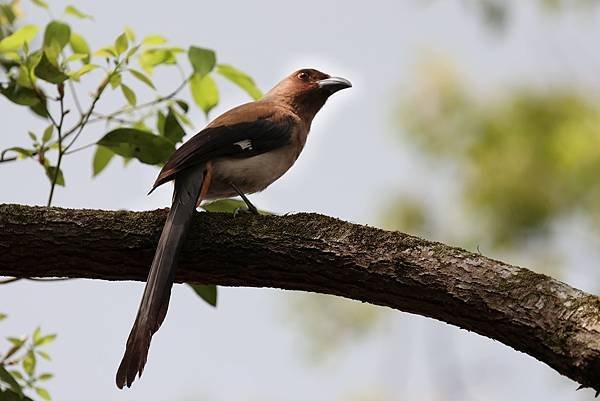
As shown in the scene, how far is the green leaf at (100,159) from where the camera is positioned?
12.3 ft

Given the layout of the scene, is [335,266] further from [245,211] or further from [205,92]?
[205,92]

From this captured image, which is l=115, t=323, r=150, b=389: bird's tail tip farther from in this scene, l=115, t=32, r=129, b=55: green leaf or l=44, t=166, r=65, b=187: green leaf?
l=115, t=32, r=129, b=55: green leaf

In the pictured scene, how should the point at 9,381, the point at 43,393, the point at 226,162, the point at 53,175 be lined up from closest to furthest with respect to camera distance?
the point at 9,381, the point at 43,393, the point at 53,175, the point at 226,162

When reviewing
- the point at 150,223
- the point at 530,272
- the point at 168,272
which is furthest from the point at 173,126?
the point at 530,272

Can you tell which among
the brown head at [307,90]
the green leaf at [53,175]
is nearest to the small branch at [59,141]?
the green leaf at [53,175]

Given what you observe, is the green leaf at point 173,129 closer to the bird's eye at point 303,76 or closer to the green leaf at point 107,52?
the green leaf at point 107,52

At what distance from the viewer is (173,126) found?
360 cm

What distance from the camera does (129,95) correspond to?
140 inches

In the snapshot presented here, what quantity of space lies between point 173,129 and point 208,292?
0.64 metres

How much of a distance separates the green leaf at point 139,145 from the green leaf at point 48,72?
0.90 feet

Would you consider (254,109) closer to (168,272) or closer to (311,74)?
(311,74)

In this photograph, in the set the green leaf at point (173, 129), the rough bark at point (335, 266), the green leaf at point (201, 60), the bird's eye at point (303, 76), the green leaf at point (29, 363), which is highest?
the bird's eye at point (303, 76)

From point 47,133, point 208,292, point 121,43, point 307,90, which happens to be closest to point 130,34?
point 121,43

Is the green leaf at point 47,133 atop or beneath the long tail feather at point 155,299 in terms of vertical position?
atop
